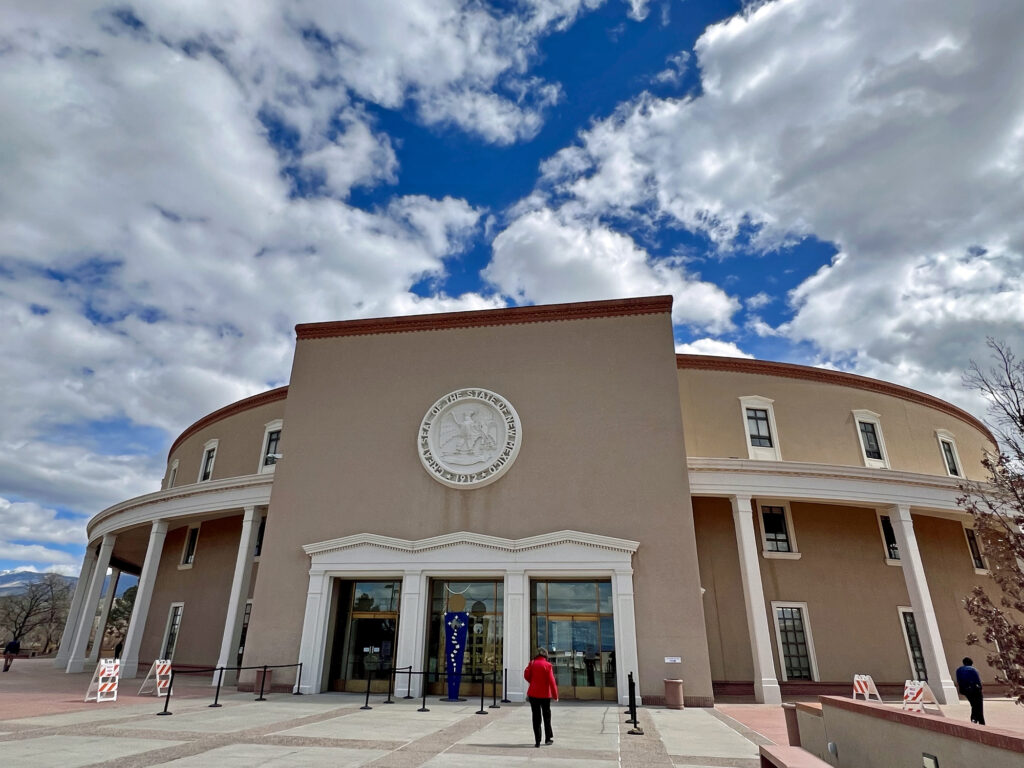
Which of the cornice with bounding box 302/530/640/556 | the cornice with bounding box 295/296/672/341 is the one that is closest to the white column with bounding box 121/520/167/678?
the cornice with bounding box 302/530/640/556

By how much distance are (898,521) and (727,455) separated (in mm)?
5522

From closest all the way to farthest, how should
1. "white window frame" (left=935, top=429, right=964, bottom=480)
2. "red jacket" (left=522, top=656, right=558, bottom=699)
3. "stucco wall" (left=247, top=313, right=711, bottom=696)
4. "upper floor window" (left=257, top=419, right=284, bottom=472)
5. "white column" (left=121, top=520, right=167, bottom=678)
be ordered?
"red jacket" (left=522, top=656, right=558, bottom=699), "stucco wall" (left=247, top=313, right=711, bottom=696), "white column" (left=121, top=520, right=167, bottom=678), "white window frame" (left=935, top=429, right=964, bottom=480), "upper floor window" (left=257, top=419, right=284, bottom=472)

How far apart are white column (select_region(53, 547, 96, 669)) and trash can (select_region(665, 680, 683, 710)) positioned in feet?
87.7

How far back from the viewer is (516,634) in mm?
16203

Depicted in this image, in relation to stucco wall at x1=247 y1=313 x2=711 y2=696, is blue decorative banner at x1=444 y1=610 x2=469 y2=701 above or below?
below

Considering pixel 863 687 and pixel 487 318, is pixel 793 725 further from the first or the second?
pixel 487 318

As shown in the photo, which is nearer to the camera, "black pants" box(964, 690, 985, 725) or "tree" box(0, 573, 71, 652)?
"black pants" box(964, 690, 985, 725)

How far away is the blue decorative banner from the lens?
1611 centimetres

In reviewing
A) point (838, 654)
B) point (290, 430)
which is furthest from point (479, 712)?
point (838, 654)

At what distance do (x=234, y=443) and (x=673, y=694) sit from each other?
22.0 meters

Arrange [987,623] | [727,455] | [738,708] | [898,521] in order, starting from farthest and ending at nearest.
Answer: [727,455] → [898,521] → [738,708] → [987,623]

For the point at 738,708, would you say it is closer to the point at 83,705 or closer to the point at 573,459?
the point at 573,459

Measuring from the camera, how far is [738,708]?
50.1 ft

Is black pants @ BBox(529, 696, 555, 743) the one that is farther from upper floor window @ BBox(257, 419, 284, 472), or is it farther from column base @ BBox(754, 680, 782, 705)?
upper floor window @ BBox(257, 419, 284, 472)
